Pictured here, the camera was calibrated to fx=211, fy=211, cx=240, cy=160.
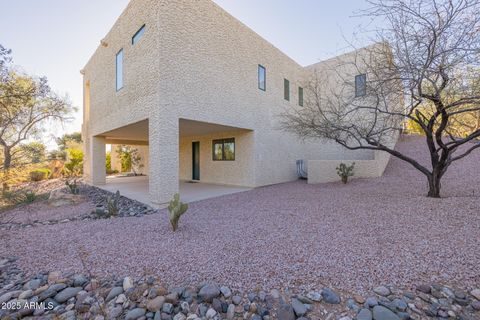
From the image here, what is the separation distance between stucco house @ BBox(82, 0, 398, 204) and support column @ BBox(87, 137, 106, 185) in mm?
46

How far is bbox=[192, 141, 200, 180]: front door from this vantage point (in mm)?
12914

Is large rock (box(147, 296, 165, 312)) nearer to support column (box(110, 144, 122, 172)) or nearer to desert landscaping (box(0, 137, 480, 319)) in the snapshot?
desert landscaping (box(0, 137, 480, 319))

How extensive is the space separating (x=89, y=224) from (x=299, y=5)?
28.8 feet

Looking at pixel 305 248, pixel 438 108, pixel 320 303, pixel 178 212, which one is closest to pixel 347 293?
pixel 320 303

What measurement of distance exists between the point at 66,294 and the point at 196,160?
35.0ft

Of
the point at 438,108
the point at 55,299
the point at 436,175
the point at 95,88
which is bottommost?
the point at 55,299

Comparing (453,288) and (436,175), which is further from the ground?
(436,175)

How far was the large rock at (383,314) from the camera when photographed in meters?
2.06

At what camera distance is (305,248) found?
11.4 ft

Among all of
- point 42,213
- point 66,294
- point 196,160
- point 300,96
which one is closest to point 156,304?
point 66,294

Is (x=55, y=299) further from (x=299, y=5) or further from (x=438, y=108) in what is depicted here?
(x=299, y=5)

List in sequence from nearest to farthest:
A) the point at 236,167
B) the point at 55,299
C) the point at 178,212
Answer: the point at 55,299
the point at 178,212
the point at 236,167

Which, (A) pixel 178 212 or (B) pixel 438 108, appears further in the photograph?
(B) pixel 438 108

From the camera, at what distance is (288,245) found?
3607 mm
